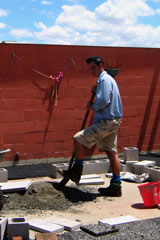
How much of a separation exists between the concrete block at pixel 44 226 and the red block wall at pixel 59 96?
3.74 metres

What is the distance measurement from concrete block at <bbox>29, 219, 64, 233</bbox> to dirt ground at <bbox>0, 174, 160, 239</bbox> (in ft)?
1.25

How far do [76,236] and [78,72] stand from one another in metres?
5.03

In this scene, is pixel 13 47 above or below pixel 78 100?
above

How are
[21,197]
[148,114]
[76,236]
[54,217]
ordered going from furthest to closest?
[148,114], [21,197], [54,217], [76,236]

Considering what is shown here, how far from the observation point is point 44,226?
4684mm

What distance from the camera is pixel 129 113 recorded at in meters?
9.47

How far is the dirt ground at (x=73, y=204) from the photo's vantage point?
532cm

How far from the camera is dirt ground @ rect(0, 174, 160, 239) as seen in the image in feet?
17.5

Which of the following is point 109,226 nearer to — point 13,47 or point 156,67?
point 13,47

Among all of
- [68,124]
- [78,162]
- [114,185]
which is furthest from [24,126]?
[114,185]

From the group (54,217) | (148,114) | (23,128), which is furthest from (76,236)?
(148,114)

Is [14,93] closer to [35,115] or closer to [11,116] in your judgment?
[11,116]

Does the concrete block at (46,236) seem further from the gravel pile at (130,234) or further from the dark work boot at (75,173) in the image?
the dark work boot at (75,173)

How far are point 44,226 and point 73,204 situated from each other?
45.8 inches
